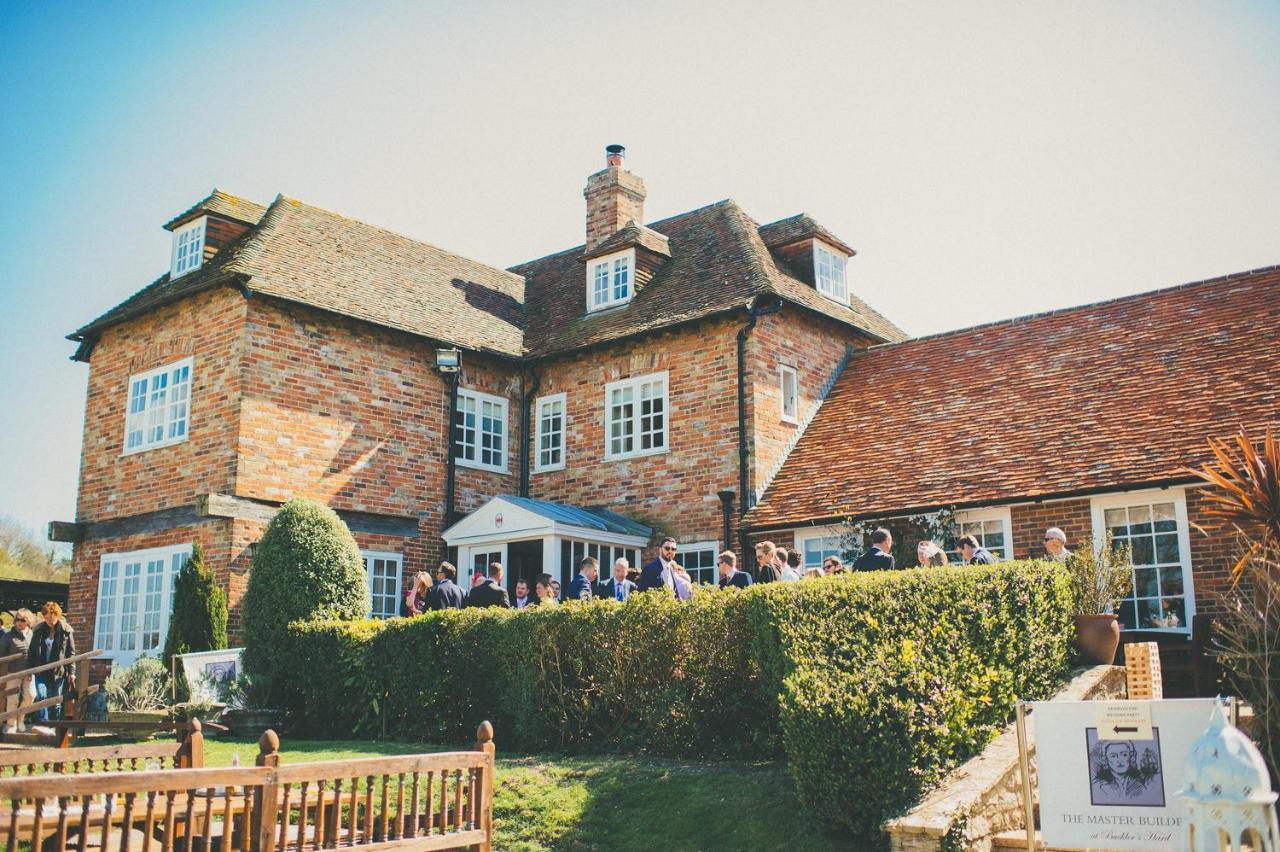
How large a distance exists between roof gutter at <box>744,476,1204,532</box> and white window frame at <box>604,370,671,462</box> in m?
2.64

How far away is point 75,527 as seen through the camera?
800 inches

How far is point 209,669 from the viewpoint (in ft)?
51.8

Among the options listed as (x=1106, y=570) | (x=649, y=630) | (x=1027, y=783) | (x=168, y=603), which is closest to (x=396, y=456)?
(x=168, y=603)

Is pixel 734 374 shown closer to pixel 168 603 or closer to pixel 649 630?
pixel 649 630

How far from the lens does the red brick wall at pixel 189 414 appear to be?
1828 centimetres

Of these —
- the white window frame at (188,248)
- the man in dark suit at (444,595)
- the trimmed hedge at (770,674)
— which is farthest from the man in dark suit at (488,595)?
the white window frame at (188,248)

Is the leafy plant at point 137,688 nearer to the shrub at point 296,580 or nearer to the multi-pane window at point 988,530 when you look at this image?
the shrub at point 296,580

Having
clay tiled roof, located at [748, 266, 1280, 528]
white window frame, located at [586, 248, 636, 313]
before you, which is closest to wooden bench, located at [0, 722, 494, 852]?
clay tiled roof, located at [748, 266, 1280, 528]

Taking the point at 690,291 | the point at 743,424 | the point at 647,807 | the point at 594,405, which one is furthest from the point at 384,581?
the point at 647,807

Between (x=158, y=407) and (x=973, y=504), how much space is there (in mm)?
13759

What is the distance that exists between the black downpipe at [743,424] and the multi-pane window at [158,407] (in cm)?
924

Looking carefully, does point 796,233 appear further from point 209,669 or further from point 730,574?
point 209,669

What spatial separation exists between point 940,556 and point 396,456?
418 inches

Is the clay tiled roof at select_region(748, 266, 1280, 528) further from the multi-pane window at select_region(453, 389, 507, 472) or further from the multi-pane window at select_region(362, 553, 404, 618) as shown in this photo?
the multi-pane window at select_region(362, 553, 404, 618)
